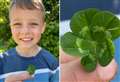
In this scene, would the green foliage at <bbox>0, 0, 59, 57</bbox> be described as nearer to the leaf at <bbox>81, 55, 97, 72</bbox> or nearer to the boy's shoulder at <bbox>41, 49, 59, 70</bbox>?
the boy's shoulder at <bbox>41, 49, 59, 70</bbox>

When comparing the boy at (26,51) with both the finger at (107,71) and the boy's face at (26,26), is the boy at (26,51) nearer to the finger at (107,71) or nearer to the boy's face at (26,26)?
the boy's face at (26,26)

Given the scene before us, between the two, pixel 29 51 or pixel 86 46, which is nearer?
pixel 86 46

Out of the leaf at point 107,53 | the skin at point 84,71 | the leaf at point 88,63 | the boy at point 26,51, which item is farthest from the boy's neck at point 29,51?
the leaf at point 107,53

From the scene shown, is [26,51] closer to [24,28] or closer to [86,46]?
[24,28]

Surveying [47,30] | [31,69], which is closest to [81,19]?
[47,30]

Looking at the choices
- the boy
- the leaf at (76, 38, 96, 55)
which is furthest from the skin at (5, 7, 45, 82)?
the leaf at (76, 38, 96, 55)

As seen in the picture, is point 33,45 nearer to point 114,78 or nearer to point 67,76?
point 67,76

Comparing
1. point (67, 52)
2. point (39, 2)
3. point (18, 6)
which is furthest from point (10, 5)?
point (67, 52)
